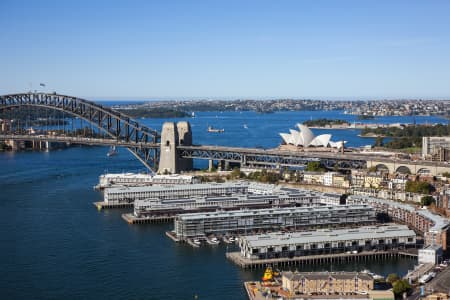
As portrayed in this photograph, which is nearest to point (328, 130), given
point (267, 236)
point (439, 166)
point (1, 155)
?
point (1, 155)

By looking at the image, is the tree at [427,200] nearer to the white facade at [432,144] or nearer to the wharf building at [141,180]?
the wharf building at [141,180]

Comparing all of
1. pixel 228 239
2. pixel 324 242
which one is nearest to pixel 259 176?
pixel 228 239

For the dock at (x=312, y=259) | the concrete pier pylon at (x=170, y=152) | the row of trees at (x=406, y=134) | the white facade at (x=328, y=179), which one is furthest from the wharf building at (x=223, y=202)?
the row of trees at (x=406, y=134)

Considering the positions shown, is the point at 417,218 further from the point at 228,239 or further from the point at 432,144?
the point at 432,144

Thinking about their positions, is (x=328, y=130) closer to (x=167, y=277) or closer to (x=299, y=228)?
(x=299, y=228)

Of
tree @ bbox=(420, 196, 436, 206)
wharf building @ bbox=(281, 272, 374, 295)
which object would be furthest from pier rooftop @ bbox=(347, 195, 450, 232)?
wharf building @ bbox=(281, 272, 374, 295)

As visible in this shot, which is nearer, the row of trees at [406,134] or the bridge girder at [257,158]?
the bridge girder at [257,158]
